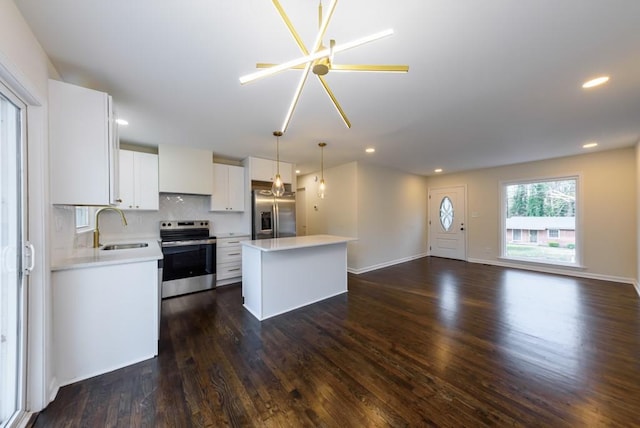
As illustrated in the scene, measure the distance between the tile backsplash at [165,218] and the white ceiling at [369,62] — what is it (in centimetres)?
126

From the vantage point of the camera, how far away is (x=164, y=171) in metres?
3.80

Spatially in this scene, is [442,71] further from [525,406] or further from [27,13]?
[27,13]

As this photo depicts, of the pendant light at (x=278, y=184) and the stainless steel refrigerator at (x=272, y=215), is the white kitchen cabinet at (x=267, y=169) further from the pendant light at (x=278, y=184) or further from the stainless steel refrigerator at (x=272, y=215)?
the pendant light at (x=278, y=184)

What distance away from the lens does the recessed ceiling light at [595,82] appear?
204 centimetres

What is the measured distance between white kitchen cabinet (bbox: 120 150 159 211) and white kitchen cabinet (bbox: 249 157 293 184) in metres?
1.56

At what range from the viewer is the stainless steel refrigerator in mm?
4566

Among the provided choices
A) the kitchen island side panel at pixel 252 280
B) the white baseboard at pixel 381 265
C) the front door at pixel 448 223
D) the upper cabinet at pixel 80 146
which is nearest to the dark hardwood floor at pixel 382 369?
the kitchen island side panel at pixel 252 280

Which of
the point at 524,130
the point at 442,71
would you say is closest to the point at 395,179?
the point at 524,130

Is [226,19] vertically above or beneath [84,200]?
above

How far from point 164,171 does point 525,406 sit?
4.86m

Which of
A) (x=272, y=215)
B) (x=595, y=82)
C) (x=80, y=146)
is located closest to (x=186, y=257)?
(x=272, y=215)

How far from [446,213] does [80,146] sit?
7366mm

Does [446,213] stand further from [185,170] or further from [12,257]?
[12,257]

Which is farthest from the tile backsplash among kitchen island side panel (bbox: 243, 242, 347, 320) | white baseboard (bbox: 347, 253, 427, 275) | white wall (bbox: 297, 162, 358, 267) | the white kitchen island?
white baseboard (bbox: 347, 253, 427, 275)
